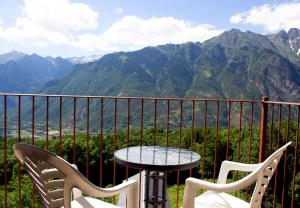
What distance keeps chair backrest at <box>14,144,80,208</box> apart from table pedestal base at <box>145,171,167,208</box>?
2.79 ft

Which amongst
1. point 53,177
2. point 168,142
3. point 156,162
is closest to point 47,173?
point 53,177

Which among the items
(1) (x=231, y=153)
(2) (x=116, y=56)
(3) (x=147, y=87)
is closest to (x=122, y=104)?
(3) (x=147, y=87)

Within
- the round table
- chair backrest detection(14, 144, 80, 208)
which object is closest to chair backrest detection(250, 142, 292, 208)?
the round table

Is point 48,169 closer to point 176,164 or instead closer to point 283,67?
point 176,164

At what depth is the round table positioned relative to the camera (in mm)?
2066

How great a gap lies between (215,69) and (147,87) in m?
34.6

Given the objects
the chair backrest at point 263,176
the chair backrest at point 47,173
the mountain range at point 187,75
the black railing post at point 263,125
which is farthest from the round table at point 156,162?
the mountain range at point 187,75

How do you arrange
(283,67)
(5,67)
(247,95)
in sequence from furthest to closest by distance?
1. (5,67)
2. (283,67)
3. (247,95)

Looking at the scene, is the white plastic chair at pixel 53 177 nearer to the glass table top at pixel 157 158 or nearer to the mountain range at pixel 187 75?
the glass table top at pixel 157 158

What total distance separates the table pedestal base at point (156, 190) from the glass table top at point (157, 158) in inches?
5.4

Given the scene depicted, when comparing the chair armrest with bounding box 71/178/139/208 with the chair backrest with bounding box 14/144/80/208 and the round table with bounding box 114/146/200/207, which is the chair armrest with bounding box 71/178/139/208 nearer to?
the chair backrest with bounding box 14/144/80/208

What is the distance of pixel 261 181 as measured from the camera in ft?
6.22

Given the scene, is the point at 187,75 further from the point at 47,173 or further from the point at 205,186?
the point at 47,173

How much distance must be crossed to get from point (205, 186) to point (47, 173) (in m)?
0.90
